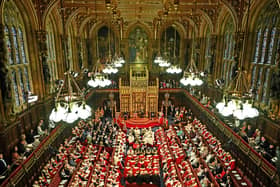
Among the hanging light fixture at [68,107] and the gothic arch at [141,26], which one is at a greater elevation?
the gothic arch at [141,26]

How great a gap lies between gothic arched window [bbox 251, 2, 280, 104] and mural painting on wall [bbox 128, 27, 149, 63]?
13.0 metres

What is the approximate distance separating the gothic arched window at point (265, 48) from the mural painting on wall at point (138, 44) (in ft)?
42.8

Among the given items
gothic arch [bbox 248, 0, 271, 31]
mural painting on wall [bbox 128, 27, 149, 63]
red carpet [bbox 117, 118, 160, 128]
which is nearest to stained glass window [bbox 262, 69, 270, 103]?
gothic arch [bbox 248, 0, 271, 31]

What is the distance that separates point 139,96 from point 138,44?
20.0 ft

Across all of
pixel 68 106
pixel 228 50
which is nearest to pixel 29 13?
pixel 68 106

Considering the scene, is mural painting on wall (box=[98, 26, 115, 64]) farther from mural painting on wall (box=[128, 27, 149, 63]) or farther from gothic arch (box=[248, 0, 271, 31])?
gothic arch (box=[248, 0, 271, 31])

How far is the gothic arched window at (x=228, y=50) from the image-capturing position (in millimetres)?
14352

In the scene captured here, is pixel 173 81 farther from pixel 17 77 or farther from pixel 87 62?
pixel 17 77

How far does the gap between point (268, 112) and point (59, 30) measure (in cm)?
1409

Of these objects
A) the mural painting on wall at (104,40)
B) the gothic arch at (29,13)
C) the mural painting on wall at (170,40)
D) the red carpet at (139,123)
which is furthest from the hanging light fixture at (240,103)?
the mural painting on wall at (104,40)

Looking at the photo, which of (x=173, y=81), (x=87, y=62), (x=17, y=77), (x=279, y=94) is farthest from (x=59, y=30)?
(x=279, y=94)

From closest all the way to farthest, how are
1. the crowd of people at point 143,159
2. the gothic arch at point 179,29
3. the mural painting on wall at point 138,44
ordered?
1. the crowd of people at point 143,159
2. the gothic arch at point 179,29
3. the mural painting on wall at point 138,44

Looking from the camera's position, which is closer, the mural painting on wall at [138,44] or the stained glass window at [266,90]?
the stained glass window at [266,90]

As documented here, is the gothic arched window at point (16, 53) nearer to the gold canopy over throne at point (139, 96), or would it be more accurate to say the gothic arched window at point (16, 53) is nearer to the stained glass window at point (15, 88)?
the stained glass window at point (15, 88)
